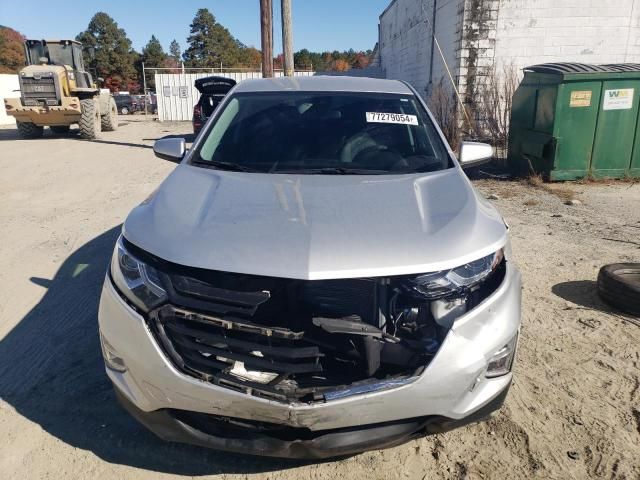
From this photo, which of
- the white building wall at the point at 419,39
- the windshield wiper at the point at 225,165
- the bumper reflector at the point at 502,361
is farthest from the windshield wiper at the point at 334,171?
the white building wall at the point at 419,39

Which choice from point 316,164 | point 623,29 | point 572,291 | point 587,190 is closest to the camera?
point 316,164

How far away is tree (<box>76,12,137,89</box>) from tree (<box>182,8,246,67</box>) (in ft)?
27.5

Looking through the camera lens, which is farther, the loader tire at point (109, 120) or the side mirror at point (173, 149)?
the loader tire at point (109, 120)

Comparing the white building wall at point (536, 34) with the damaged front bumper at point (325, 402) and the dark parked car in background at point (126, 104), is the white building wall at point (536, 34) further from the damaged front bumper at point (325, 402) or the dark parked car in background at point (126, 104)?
the dark parked car in background at point (126, 104)

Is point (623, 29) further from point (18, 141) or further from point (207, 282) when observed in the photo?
point (18, 141)

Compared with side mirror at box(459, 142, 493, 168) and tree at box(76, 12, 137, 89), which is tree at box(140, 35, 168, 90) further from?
side mirror at box(459, 142, 493, 168)

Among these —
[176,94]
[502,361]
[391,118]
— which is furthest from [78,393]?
[176,94]

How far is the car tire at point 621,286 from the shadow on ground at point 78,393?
8.68ft

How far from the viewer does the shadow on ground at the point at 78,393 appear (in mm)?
2230

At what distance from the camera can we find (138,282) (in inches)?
78.0

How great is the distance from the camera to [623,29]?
11.2 m

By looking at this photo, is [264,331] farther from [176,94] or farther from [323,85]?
[176,94]

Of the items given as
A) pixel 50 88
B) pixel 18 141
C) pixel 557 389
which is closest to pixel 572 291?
pixel 557 389

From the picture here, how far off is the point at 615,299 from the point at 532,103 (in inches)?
213
